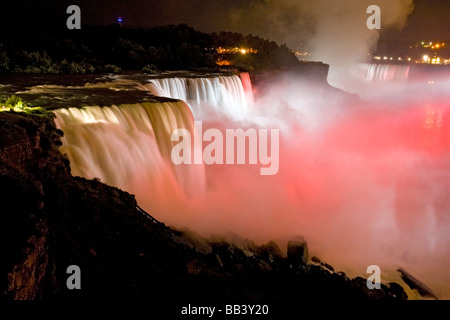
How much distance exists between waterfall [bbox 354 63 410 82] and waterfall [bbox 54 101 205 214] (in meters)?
41.4

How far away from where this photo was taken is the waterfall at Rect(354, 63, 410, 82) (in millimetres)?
42938

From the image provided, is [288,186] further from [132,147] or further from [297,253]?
[132,147]

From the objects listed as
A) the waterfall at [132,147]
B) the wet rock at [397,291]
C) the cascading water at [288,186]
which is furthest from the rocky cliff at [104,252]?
the cascading water at [288,186]

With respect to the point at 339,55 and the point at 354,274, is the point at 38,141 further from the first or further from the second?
the point at 339,55

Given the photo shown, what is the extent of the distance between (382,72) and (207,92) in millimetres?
36362

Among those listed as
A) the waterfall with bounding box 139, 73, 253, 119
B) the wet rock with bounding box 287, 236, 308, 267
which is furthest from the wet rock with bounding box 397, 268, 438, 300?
the waterfall with bounding box 139, 73, 253, 119

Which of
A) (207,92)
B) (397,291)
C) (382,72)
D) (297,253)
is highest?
(382,72)

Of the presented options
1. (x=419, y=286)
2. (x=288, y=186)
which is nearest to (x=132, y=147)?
(x=288, y=186)

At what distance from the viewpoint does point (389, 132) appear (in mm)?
23547

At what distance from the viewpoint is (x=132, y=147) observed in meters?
8.59

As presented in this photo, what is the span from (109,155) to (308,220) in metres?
6.13

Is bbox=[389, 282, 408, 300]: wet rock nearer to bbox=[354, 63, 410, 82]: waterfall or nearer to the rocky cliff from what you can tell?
the rocky cliff

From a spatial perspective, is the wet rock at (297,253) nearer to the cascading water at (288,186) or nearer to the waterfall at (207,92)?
the cascading water at (288,186)

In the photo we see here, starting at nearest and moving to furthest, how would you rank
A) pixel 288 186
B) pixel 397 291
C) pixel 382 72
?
pixel 397 291
pixel 288 186
pixel 382 72
